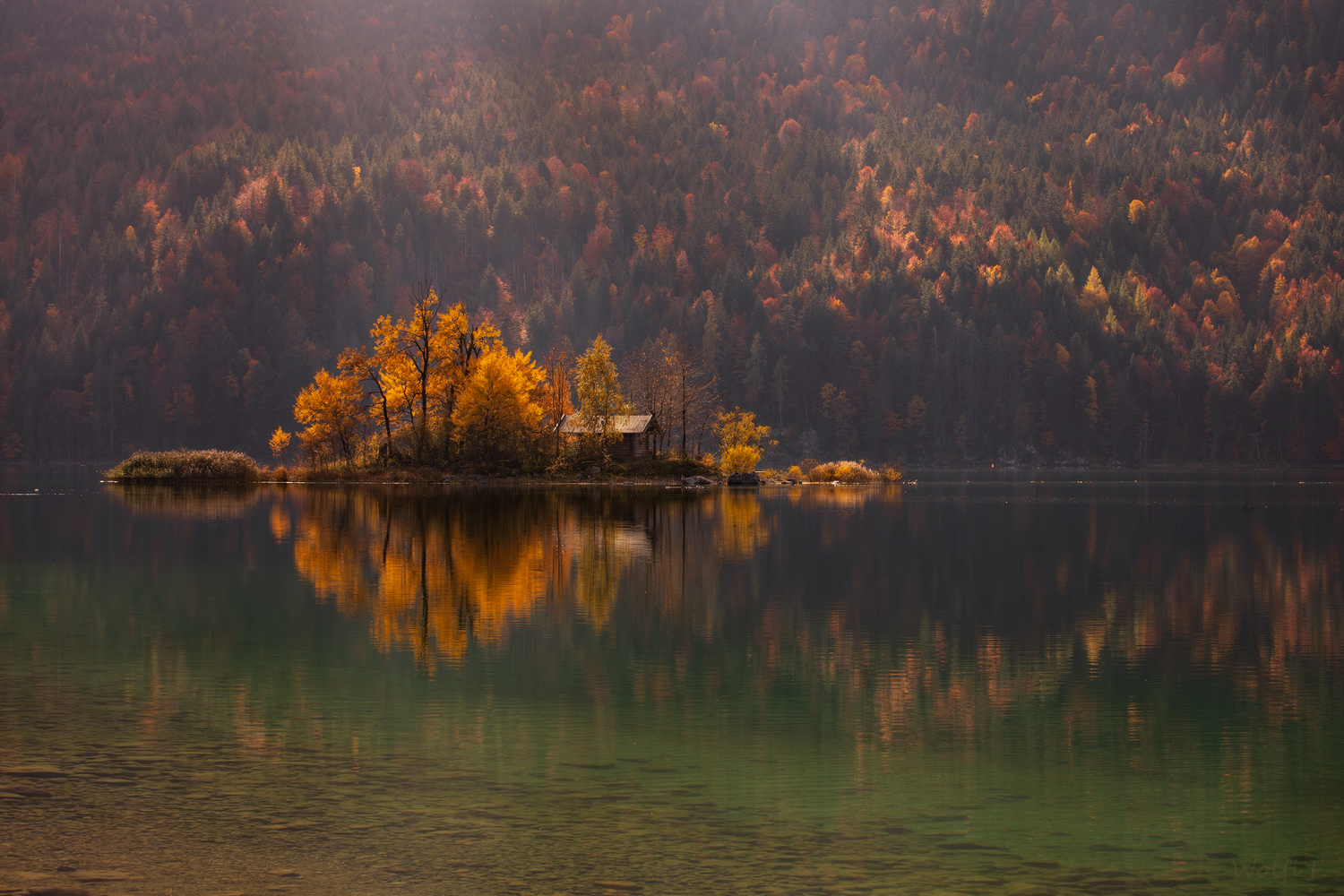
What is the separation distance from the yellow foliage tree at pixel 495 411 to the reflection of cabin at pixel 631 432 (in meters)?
8.00

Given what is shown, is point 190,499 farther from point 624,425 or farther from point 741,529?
point 624,425

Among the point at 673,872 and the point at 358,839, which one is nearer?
the point at 673,872

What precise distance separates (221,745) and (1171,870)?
404 inches

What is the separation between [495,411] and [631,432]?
16248 millimetres

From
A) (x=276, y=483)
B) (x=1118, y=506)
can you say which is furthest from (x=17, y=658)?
(x=276, y=483)

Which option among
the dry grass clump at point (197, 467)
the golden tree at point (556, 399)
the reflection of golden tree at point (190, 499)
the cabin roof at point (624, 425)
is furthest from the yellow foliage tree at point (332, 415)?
the cabin roof at point (624, 425)

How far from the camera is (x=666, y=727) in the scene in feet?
52.7

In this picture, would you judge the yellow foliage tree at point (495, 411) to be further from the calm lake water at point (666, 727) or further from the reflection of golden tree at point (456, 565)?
the calm lake water at point (666, 727)

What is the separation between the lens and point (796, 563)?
36.7 m

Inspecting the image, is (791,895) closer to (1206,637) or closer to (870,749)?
(870,749)

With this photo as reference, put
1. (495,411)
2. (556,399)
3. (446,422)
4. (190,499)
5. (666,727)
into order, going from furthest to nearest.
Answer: (556,399), (446,422), (495,411), (190,499), (666,727)

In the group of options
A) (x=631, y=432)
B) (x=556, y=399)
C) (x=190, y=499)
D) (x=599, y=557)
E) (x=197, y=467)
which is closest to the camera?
(x=599, y=557)

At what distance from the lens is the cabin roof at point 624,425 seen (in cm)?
10532

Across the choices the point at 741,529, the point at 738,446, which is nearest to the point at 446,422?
the point at 738,446
